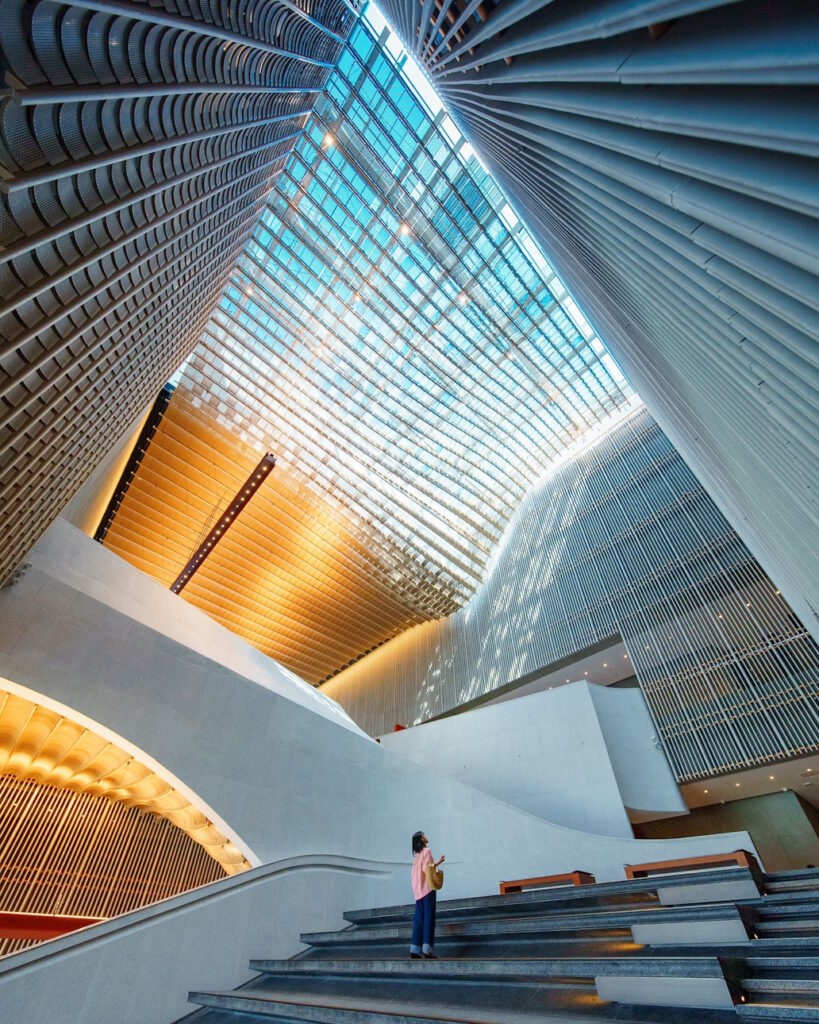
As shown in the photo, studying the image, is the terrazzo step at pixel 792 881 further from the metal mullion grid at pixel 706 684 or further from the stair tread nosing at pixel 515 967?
the metal mullion grid at pixel 706 684

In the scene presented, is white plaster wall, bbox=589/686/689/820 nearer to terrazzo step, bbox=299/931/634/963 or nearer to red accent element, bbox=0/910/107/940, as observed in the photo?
terrazzo step, bbox=299/931/634/963

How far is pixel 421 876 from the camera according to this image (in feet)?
13.8

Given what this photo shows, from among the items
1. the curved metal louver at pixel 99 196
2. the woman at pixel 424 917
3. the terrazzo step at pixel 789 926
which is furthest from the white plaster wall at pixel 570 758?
the curved metal louver at pixel 99 196

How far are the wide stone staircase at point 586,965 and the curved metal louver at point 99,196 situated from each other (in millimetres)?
4678

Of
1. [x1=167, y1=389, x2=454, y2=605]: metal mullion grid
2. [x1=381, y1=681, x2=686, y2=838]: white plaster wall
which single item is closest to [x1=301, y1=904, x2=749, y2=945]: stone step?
[x1=381, y1=681, x2=686, y2=838]: white plaster wall

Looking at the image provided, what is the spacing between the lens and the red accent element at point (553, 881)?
7.43 metres

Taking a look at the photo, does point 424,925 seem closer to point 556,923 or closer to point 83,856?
point 556,923

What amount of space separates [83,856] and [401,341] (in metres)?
16.7

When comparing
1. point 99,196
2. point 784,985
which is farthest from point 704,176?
point 99,196

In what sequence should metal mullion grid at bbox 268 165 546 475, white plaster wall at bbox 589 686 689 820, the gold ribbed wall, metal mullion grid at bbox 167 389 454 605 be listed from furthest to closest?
1. metal mullion grid at bbox 167 389 454 605
2. metal mullion grid at bbox 268 165 546 475
3. white plaster wall at bbox 589 686 689 820
4. the gold ribbed wall

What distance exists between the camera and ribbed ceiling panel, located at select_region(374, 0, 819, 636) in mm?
1773

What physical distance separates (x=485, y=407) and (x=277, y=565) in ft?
38.8

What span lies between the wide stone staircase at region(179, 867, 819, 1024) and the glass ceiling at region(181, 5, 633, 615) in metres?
16.8

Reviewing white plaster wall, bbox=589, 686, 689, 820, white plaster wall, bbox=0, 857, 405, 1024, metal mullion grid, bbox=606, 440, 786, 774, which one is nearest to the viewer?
white plaster wall, bbox=0, 857, 405, 1024
